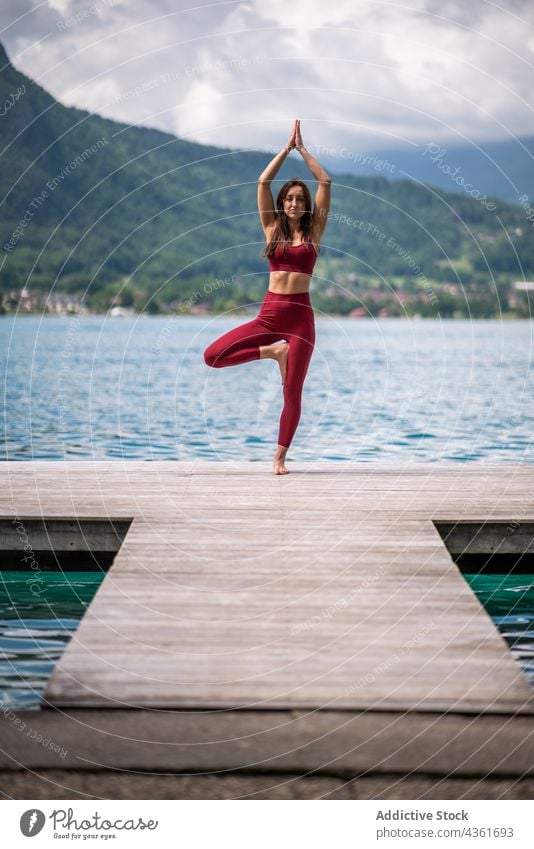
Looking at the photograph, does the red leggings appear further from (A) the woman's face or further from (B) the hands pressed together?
(B) the hands pressed together

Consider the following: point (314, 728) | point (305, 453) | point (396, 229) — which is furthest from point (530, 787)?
point (396, 229)

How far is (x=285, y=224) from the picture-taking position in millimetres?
9094

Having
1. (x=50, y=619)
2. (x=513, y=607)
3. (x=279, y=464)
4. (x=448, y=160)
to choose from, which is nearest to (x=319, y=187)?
(x=279, y=464)

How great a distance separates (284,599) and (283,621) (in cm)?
39

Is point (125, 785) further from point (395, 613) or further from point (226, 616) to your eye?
point (395, 613)

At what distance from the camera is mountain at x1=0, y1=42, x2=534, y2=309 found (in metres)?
85.7

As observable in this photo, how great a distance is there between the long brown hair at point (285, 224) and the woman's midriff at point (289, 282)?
0.80 feet

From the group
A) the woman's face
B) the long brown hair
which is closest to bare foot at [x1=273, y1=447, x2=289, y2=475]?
the long brown hair

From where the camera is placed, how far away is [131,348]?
64250mm

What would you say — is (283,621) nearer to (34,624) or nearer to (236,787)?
(236,787)

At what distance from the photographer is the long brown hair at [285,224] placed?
9.04 meters

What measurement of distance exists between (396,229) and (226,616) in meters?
91.6

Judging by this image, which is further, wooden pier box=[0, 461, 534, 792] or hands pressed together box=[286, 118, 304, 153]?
hands pressed together box=[286, 118, 304, 153]

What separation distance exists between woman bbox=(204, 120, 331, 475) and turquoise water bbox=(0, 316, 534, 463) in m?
8.85
